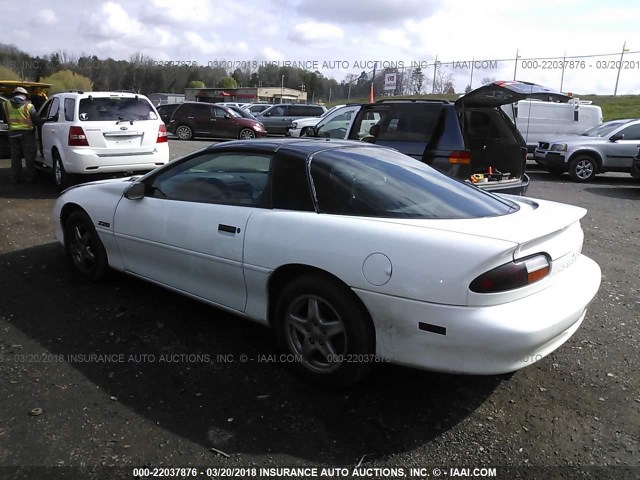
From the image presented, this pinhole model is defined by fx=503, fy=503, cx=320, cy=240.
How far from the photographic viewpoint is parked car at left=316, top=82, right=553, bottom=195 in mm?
6262

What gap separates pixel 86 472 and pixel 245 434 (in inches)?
29.5

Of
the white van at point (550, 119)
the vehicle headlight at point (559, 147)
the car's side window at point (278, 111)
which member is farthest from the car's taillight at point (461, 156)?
the car's side window at point (278, 111)

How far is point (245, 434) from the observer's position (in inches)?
102

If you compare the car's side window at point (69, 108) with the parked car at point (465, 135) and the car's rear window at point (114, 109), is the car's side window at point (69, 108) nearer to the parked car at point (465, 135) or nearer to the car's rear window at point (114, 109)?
the car's rear window at point (114, 109)

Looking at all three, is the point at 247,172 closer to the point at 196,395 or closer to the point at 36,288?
the point at 196,395

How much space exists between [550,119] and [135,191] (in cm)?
1502

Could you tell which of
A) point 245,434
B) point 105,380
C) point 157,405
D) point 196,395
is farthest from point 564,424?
point 105,380

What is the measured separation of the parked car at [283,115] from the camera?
77.3 feet

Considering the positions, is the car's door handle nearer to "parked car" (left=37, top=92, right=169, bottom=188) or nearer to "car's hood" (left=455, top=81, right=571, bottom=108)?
"car's hood" (left=455, top=81, right=571, bottom=108)

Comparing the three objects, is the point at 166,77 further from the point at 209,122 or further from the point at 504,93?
the point at 504,93

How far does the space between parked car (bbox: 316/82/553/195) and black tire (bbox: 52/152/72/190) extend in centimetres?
510

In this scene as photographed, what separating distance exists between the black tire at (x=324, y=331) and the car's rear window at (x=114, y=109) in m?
6.68

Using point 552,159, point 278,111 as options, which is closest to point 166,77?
point 278,111

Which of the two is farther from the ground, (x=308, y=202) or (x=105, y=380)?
(x=308, y=202)
